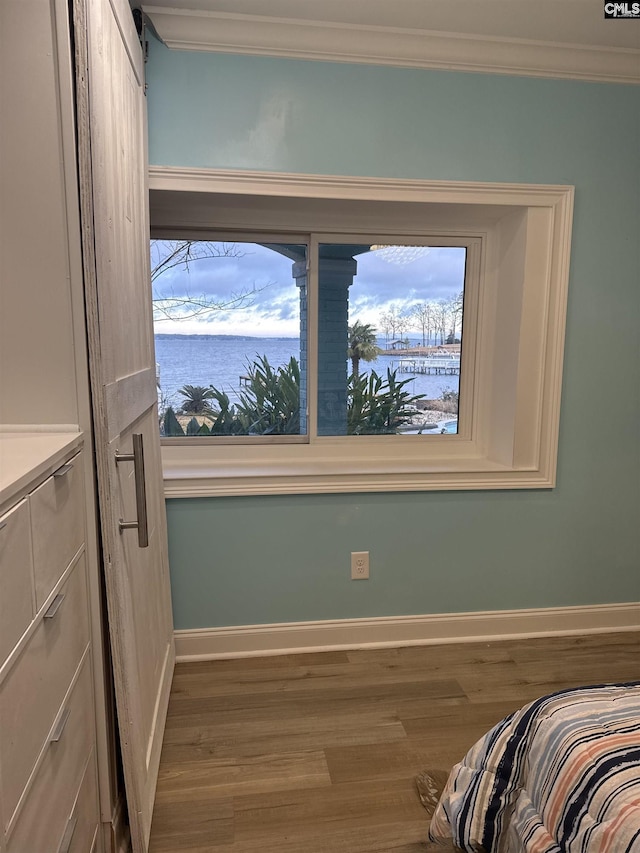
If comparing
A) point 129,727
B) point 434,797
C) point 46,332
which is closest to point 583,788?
point 434,797

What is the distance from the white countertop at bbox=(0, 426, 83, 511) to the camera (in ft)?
2.74

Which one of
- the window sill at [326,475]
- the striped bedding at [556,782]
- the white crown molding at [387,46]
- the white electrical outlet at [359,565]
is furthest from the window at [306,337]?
the striped bedding at [556,782]

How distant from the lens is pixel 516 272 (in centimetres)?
227

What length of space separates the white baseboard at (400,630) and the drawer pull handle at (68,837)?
1.10 metres

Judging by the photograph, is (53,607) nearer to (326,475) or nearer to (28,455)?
(28,455)

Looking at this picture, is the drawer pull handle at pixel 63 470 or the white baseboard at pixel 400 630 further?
the white baseboard at pixel 400 630

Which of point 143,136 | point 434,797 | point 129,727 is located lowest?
point 434,797

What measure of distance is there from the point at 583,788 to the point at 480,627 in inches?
57.9

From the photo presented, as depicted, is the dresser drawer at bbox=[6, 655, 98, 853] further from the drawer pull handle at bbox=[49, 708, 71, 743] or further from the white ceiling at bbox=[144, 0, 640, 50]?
the white ceiling at bbox=[144, 0, 640, 50]

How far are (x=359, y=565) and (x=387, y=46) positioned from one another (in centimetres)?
198

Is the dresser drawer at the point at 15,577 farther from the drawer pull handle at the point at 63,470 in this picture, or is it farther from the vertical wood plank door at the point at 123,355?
the vertical wood plank door at the point at 123,355

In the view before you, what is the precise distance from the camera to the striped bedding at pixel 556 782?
2.99ft

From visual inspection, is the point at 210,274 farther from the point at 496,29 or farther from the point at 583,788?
the point at 583,788

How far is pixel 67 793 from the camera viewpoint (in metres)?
1.07
